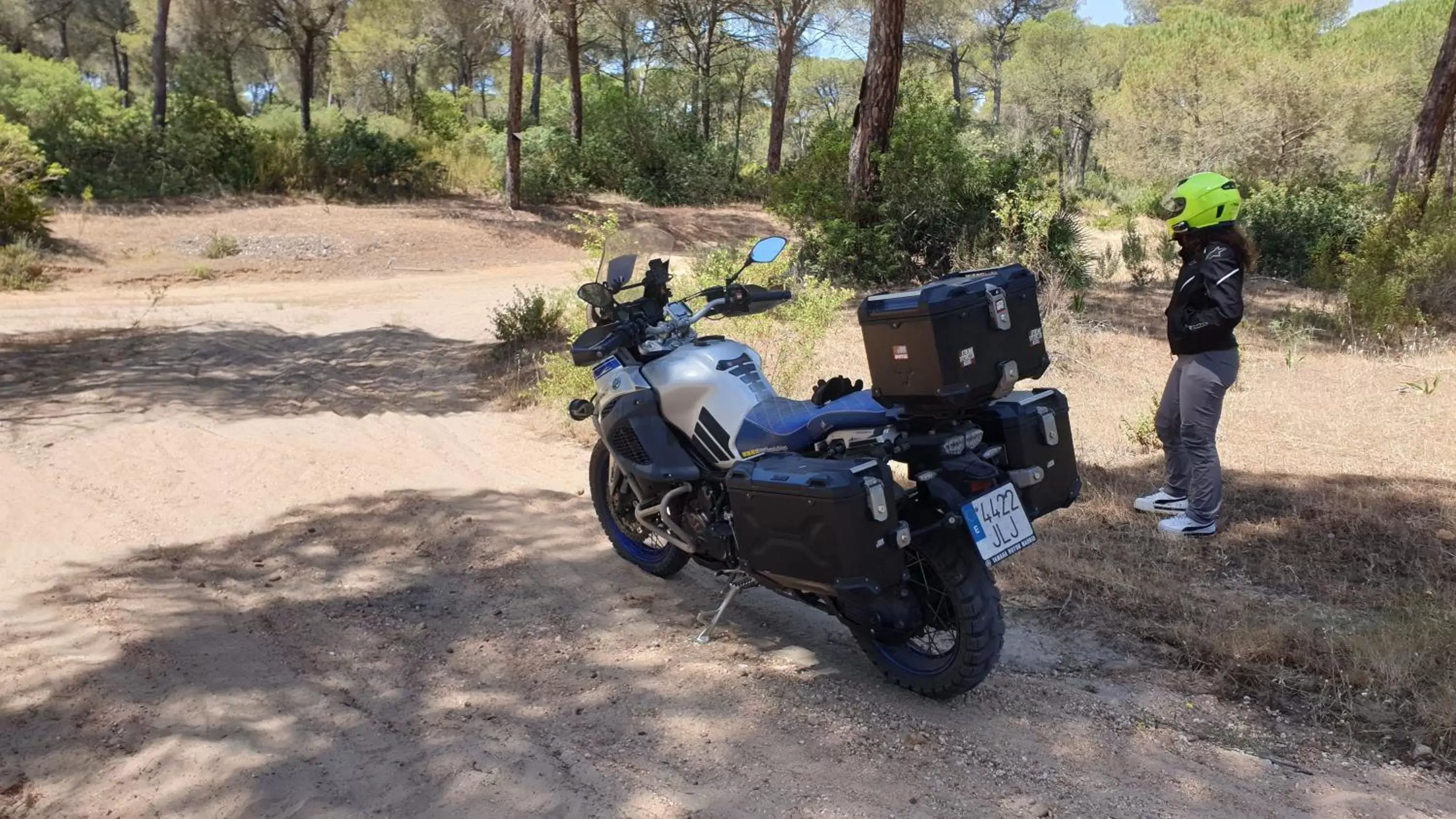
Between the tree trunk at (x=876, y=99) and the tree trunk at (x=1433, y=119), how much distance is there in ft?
22.0

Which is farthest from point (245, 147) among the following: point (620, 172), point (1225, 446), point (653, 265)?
point (1225, 446)

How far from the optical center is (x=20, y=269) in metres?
12.2

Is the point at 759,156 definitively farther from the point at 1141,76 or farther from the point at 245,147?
the point at 245,147

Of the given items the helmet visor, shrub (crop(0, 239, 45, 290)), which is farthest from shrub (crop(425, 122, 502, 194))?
the helmet visor

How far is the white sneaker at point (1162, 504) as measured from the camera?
5266mm

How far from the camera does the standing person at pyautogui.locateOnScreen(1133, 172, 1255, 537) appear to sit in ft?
16.0

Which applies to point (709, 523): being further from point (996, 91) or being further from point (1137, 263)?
point (996, 91)

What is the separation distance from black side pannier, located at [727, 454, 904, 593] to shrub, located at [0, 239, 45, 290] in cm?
1248

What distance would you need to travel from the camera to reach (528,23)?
702 inches

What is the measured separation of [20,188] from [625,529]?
506 inches

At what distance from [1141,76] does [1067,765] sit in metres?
33.7

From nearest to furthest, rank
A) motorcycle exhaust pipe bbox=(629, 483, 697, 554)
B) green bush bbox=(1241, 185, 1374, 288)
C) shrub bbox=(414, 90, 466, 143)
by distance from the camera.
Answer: motorcycle exhaust pipe bbox=(629, 483, 697, 554) < green bush bbox=(1241, 185, 1374, 288) < shrub bbox=(414, 90, 466, 143)

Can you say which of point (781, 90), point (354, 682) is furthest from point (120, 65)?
point (354, 682)

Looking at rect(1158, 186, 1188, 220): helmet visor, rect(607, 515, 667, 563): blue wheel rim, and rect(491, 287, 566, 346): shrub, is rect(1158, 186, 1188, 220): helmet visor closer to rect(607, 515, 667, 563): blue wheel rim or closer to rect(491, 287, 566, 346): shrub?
rect(607, 515, 667, 563): blue wheel rim
